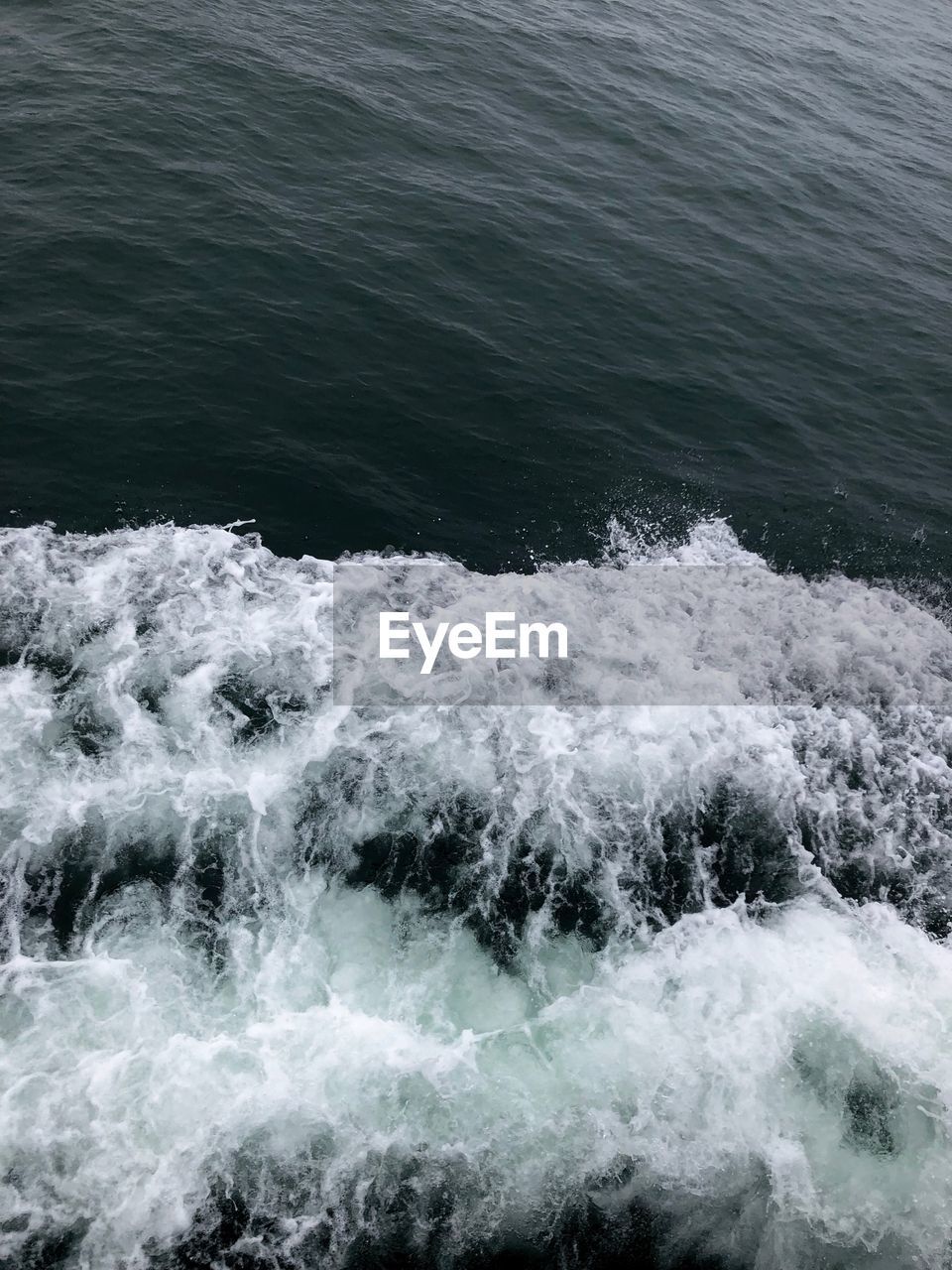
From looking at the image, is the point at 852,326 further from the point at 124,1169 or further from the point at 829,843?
the point at 124,1169

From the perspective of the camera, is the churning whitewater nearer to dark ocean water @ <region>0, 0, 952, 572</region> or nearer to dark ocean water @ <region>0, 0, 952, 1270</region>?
dark ocean water @ <region>0, 0, 952, 1270</region>

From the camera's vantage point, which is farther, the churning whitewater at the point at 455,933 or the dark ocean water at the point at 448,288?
the dark ocean water at the point at 448,288

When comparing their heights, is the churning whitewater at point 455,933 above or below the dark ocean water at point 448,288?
below
